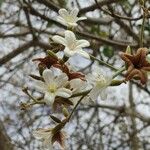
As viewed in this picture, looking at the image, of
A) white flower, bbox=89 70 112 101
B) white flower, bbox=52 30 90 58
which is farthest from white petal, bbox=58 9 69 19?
white flower, bbox=89 70 112 101

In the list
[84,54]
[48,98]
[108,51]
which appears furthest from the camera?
[108,51]

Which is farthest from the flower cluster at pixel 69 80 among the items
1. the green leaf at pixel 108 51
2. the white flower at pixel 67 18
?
the green leaf at pixel 108 51

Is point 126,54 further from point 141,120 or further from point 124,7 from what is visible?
point 141,120

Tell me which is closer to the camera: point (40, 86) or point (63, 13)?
point (40, 86)

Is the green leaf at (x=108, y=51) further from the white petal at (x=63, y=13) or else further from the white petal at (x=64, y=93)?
the white petal at (x=64, y=93)

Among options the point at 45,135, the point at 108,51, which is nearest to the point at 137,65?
the point at 45,135

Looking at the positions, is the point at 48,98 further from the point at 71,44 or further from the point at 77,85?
the point at 71,44
